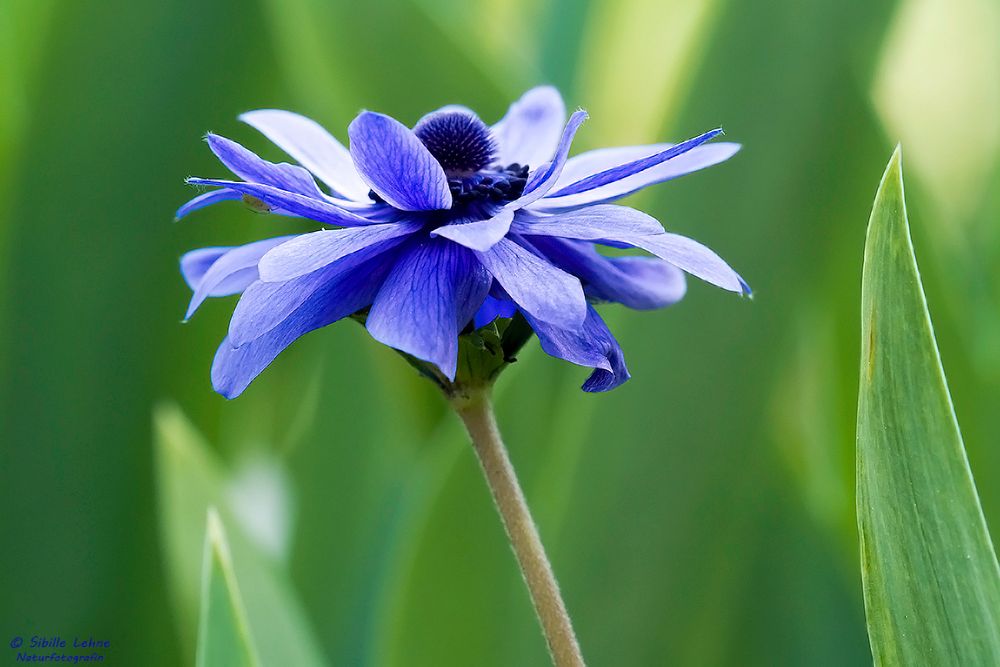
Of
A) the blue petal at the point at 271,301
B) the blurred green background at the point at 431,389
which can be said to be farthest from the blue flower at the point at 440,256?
the blurred green background at the point at 431,389

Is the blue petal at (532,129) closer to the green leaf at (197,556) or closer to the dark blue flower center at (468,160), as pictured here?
the dark blue flower center at (468,160)

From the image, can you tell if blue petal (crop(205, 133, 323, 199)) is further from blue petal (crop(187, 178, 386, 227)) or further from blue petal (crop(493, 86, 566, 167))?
blue petal (crop(493, 86, 566, 167))

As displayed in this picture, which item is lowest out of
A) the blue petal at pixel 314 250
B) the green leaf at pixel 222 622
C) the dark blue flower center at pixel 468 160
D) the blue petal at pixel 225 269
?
the green leaf at pixel 222 622

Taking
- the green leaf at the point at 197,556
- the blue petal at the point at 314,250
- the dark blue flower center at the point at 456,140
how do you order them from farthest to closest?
1. the green leaf at the point at 197,556
2. the dark blue flower center at the point at 456,140
3. the blue petal at the point at 314,250

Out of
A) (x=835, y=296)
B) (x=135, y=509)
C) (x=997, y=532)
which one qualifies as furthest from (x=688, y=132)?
(x=135, y=509)

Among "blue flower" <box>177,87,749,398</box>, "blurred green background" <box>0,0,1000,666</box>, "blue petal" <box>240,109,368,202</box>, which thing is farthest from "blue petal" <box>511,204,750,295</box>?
"blurred green background" <box>0,0,1000,666</box>

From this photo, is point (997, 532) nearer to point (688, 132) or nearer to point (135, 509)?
point (688, 132)

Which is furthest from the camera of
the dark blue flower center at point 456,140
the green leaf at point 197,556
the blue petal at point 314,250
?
the green leaf at point 197,556
